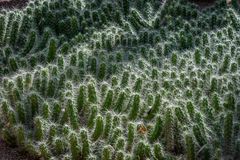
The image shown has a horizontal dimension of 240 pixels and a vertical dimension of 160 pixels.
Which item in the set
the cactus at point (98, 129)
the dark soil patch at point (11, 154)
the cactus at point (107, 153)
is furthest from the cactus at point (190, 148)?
the dark soil patch at point (11, 154)

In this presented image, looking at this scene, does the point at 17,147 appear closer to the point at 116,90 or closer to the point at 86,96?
the point at 86,96

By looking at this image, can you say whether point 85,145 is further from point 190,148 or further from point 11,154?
Result: point 190,148

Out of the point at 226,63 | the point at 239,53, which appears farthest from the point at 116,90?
the point at 239,53

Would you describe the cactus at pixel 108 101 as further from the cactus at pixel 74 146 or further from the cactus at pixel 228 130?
the cactus at pixel 228 130

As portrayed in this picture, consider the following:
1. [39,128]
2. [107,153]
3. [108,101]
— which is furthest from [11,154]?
[108,101]

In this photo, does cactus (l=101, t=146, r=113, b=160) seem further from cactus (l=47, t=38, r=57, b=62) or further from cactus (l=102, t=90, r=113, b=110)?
cactus (l=47, t=38, r=57, b=62)

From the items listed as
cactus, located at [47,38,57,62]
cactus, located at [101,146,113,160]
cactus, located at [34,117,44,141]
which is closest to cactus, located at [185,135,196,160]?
cactus, located at [101,146,113,160]
